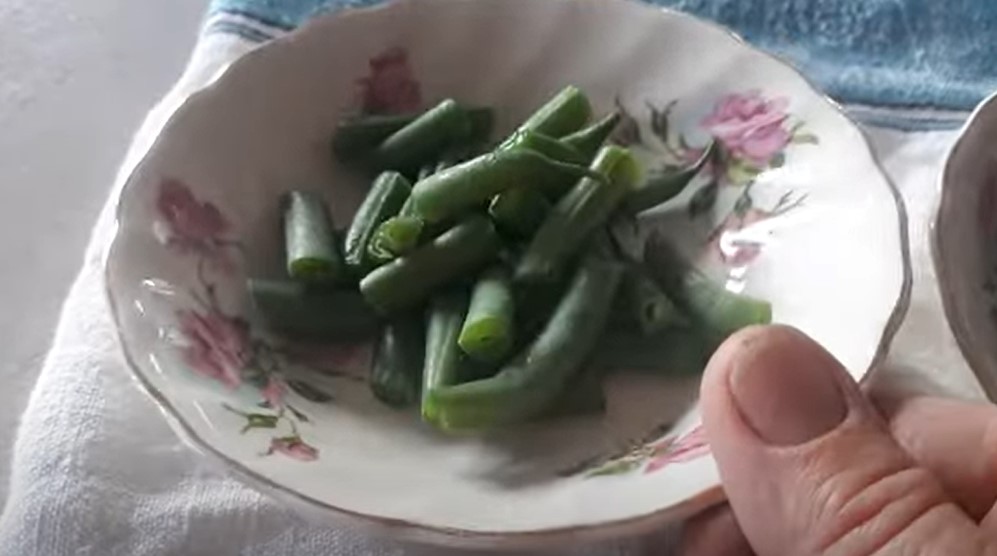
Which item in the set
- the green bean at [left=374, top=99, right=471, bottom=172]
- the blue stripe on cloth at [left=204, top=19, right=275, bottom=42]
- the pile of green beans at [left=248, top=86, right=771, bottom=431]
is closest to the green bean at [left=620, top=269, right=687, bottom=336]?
the pile of green beans at [left=248, top=86, right=771, bottom=431]

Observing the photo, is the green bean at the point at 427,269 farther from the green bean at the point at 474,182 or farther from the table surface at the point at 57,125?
the table surface at the point at 57,125

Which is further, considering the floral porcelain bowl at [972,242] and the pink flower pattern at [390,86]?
the pink flower pattern at [390,86]

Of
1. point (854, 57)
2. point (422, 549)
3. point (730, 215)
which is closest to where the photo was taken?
point (422, 549)

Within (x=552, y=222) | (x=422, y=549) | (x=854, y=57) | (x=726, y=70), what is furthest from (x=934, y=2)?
(x=422, y=549)

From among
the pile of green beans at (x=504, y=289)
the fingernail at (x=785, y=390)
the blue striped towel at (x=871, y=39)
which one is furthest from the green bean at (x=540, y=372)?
the blue striped towel at (x=871, y=39)

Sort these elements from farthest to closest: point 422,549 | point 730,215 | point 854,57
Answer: point 854,57
point 730,215
point 422,549

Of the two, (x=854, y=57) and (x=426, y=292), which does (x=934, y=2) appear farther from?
(x=426, y=292)

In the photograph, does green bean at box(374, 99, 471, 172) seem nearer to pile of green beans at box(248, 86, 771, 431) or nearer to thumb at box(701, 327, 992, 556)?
pile of green beans at box(248, 86, 771, 431)

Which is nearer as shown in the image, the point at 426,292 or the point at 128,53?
the point at 426,292
